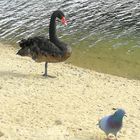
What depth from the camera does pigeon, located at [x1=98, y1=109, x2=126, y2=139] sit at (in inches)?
363

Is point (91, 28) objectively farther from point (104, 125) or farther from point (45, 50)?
point (104, 125)

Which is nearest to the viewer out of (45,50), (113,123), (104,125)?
(113,123)

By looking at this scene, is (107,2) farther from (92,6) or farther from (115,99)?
(115,99)

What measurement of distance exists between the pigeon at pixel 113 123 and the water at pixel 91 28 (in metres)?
7.56

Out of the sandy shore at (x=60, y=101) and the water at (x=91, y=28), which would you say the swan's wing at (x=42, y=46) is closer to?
the sandy shore at (x=60, y=101)

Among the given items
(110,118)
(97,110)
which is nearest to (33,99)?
(97,110)

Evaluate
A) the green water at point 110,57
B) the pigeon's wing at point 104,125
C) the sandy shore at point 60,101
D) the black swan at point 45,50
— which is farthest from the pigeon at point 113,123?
the green water at point 110,57

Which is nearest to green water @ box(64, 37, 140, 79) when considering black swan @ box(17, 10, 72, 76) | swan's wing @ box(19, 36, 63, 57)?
black swan @ box(17, 10, 72, 76)

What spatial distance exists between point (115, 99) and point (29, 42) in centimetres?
370

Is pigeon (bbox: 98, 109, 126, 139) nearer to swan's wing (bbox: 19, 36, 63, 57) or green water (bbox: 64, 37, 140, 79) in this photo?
swan's wing (bbox: 19, 36, 63, 57)

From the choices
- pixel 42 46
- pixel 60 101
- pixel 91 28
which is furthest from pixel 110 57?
pixel 60 101

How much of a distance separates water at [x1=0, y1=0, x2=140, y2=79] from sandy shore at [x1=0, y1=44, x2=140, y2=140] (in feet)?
5.45

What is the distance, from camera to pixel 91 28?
923 inches

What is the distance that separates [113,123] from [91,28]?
14.5m
